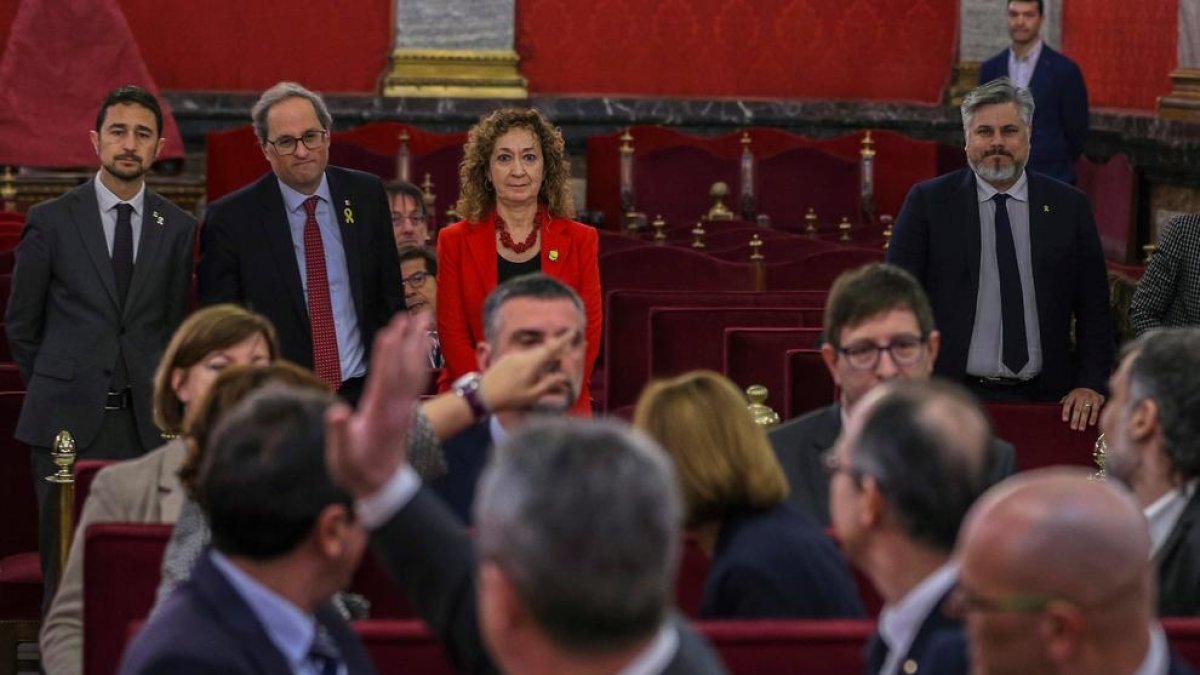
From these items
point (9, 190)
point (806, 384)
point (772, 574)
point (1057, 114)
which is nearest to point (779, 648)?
point (772, 574)

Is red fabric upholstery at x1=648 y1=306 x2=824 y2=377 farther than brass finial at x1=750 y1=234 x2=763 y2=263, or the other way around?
brass finial at x1=750 y1=234 x2=763 y2=263

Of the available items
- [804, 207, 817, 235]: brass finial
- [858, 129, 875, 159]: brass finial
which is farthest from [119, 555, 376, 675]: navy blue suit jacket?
[858, 129, 875, 159]: brass finial

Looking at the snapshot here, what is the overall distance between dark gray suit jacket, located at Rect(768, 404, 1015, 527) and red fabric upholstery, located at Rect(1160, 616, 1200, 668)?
130 cm

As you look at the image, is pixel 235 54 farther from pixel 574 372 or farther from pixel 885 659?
pixel 885 659

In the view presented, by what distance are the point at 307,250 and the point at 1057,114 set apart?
199 inches

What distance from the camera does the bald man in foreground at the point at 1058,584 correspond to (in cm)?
191

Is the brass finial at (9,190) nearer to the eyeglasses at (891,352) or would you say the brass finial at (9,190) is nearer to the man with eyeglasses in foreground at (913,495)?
the eyeglasses at (891,352)

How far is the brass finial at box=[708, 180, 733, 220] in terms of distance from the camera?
1026 cm

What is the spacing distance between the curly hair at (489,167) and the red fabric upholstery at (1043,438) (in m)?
1.31

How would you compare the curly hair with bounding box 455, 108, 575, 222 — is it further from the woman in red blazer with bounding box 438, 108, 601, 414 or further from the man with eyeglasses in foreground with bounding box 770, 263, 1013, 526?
the man with eyeglasses in foreground with bounding box 770, 263, 1013, 526

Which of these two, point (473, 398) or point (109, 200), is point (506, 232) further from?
point (473, 398)

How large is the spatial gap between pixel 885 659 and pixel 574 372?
1172 mm

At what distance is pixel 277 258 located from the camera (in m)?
5.20

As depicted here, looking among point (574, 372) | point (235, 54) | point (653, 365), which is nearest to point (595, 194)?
point (235, 54)
